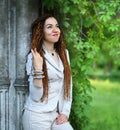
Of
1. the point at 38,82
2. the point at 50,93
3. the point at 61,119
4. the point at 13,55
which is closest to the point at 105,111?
the point at 13,55

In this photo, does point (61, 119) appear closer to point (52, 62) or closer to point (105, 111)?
point (52, 62)

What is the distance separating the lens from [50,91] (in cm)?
476

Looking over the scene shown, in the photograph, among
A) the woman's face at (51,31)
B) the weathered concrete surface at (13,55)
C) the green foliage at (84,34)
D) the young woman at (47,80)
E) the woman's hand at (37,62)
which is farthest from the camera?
the green foliage at (84,34)

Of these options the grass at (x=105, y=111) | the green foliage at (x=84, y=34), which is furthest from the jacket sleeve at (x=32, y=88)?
the grass at (x=105, y=111)

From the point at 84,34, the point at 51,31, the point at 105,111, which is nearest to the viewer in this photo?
the point at 51,31

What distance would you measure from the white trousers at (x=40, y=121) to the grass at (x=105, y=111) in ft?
3.99

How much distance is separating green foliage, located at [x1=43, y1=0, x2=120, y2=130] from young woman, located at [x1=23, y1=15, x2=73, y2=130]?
556 millimetres

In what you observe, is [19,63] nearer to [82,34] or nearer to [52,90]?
[52,90]

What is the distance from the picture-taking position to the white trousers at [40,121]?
4.66 m

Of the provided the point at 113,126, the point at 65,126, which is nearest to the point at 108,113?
the point at 113,126

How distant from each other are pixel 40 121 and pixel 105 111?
7.28 metres

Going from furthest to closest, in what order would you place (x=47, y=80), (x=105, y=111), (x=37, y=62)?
(x=105, y=111) → (x=47, y=80) → (x=37, y=62)

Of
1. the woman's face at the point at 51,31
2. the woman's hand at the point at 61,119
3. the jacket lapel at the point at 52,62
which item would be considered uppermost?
the woman's face at the point at 51,31

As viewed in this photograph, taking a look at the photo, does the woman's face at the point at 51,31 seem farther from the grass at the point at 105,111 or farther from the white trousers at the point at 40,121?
the grass at the point at 105,111
